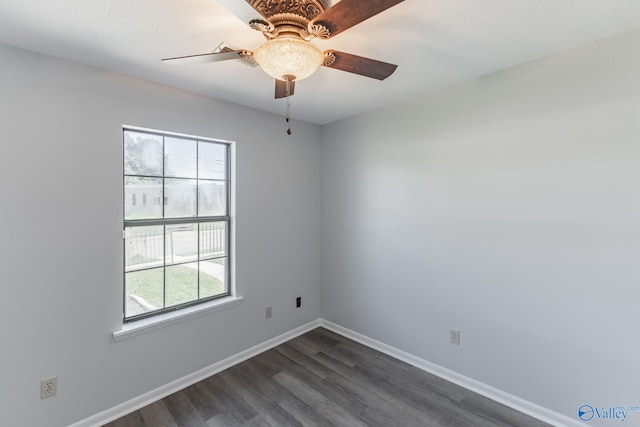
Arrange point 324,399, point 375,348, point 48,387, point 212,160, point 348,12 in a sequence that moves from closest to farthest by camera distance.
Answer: point 348,12
point 48,387
point 324,399
point 212,160
point 375,348

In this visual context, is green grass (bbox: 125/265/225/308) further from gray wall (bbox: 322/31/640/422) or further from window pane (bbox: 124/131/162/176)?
gray wall (bbox: 322/31/640/422)

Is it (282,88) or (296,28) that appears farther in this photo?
(282,88)

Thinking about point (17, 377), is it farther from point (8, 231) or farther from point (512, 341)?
point (512, 341)

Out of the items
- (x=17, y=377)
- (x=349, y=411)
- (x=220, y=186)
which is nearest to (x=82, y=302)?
(x=17, y=377)

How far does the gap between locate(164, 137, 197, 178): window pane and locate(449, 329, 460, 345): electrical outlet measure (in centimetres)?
258

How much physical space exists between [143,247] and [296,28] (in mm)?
1953

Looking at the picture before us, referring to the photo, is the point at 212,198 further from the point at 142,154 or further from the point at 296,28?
the point at 296,28

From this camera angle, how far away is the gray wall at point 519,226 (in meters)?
1.65

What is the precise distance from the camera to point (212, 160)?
2592 millimetres

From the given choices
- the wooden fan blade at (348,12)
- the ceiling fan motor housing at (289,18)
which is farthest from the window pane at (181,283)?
the wooden fan blade at (348,12)

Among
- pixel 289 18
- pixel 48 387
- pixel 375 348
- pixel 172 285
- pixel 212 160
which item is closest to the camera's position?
pixel 289 18

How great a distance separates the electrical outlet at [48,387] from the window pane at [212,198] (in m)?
1.42

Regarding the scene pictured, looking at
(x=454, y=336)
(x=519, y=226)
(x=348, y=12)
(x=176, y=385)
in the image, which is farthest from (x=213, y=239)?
(x=519, y=226)

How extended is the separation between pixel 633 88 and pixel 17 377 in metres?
3.95
